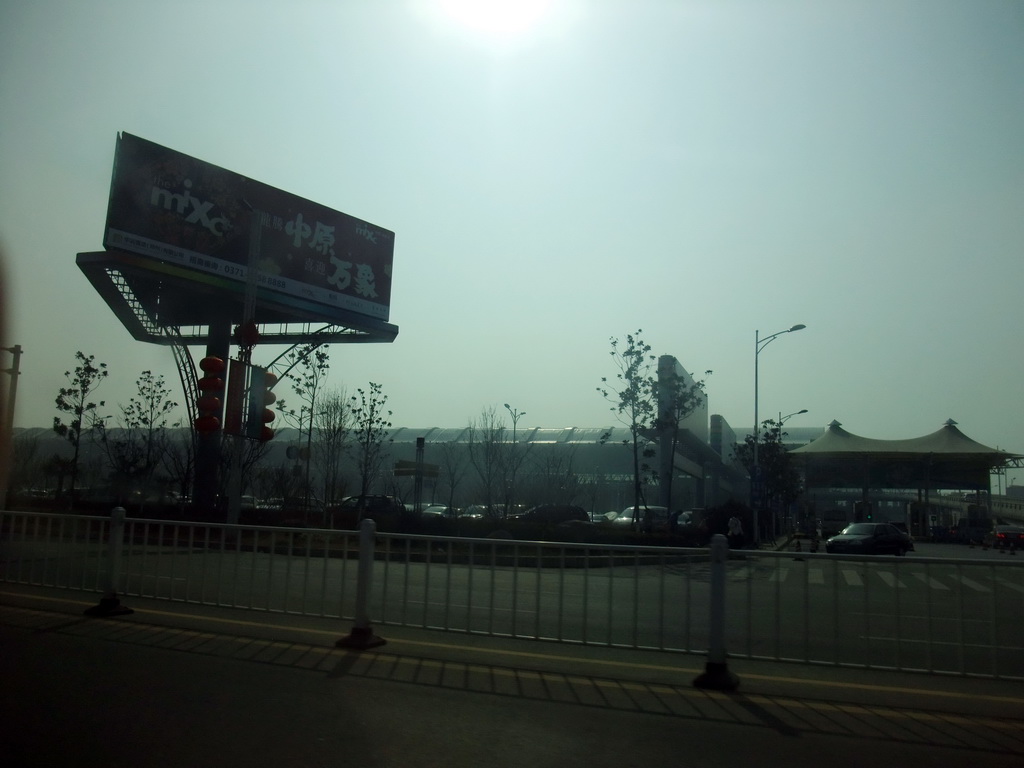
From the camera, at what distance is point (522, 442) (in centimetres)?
5791

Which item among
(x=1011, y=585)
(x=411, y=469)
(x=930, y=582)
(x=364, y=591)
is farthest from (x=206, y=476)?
(x=1011, y=585)

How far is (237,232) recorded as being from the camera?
2661 cm

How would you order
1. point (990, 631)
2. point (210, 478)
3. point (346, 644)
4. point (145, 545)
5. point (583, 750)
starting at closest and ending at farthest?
point (583, 750), point (990, 631), point (346, 644), point (145, 545), point (210, 478)

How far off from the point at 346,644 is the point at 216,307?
76.3 feet

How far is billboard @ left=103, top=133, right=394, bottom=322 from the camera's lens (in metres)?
24.0

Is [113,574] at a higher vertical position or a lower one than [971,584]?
lower

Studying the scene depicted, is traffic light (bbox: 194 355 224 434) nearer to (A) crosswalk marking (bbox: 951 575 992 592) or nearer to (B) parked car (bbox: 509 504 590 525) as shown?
(A) crosswalk marking (bbox: 951 575 992 592)

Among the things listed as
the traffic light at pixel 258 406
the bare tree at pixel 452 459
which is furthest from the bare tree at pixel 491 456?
the traffic light at pixel 258 406

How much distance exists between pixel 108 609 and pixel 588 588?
211 inches

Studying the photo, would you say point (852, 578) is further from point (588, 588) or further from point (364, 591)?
point (364, 591)

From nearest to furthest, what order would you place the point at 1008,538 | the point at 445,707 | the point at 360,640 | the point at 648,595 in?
1. the point at 445,707
2. the point at 360,640
3. the point at 648,595
4. the point at 1008,538

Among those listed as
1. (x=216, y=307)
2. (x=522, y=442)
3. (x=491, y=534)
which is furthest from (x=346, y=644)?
(x=522, y=442)

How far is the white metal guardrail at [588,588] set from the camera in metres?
6.39

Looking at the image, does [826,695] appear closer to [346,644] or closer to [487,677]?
[487,677]
